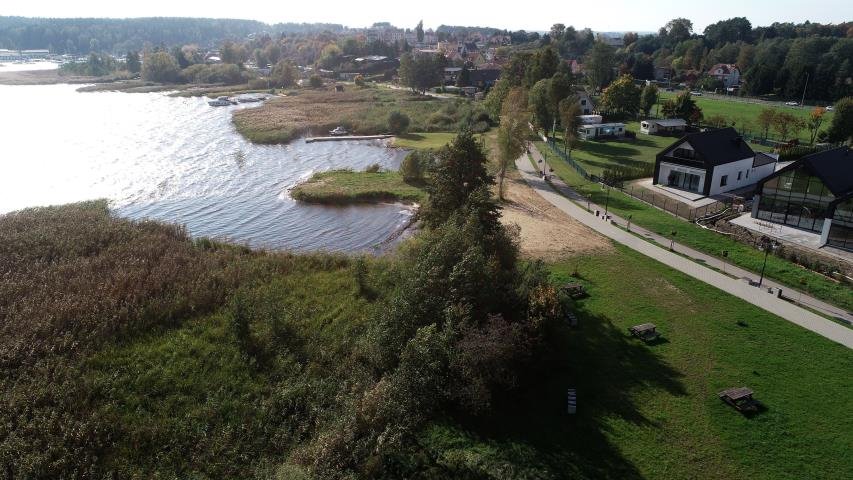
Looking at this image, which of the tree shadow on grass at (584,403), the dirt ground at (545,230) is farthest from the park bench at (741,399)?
the dirt ground at (545,230)

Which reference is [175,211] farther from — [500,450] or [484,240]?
[500,450]

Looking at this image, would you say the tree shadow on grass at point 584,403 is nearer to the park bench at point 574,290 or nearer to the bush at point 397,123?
the park bench at point 574,290

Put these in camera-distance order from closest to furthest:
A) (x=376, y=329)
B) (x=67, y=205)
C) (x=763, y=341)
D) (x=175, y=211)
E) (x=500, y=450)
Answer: (x=500, y=450) < (x=376, y=329) < (x=763, y=341) < (x=67, y=205) < (x=175, y=211)

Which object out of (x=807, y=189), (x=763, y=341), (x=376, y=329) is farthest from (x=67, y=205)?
(x=807, y=189)

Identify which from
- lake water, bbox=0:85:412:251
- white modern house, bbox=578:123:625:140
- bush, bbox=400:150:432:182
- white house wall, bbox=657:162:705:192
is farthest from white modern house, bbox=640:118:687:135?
bush, bbox=400:150:432:182

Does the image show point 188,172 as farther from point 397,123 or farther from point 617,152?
point 617,152
